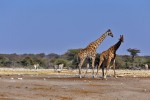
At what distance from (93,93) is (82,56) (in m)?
12.1

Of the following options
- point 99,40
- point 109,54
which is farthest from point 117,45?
point 99,40

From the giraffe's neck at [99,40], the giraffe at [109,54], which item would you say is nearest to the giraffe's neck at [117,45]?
the giraffe at [109,54]

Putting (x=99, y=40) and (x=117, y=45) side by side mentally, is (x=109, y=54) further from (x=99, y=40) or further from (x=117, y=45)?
(x=99, y=40)

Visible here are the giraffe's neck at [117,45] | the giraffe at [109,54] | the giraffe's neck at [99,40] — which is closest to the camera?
the giraffe at [109,54]

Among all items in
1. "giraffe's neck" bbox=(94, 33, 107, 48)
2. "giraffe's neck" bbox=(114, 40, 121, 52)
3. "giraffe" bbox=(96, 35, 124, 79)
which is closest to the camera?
"giraffe" bbox=(96, 35, 124, 79)

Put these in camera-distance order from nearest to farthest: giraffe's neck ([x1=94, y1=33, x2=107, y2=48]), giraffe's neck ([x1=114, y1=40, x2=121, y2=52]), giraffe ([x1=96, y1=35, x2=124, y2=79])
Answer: giraffe ([x1=96, y1=35, x2=124, y2=79]), giraffe's neck ([x1=114, y1=40, x2=121, y2=52]), giraffe's neck ([x1=94, y1=33, x2=107, y2=48])

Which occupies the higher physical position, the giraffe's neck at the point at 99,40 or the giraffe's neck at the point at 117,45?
the giraffe's neck at the point at 99,40

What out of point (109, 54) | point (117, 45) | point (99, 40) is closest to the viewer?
point (109, 54)

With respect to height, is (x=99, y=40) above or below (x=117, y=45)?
above

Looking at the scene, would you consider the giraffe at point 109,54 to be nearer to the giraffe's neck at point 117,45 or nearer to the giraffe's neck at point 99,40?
the giraffe's neck at point 117,45

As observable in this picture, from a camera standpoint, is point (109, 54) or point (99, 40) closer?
point (109, 54)

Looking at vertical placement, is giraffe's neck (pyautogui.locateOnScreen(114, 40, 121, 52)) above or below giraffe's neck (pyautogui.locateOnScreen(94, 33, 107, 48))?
below

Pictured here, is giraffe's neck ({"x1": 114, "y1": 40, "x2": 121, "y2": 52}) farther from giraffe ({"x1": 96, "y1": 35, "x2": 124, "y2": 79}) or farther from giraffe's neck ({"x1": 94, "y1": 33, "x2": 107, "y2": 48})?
giraffe's neck ({"x1": 94, "y1": 33, "x2": 107, "y2": 48})

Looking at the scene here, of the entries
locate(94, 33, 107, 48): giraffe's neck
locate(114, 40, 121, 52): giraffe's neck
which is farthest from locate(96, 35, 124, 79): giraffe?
locate(94, 33, 107, 48): giraffe's neck
